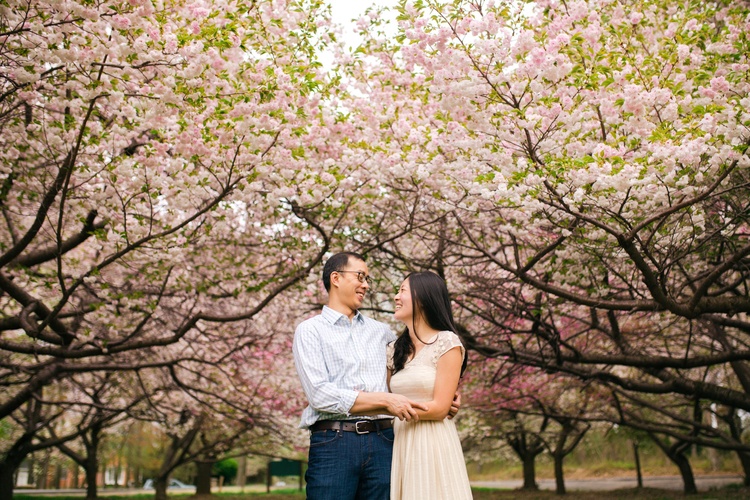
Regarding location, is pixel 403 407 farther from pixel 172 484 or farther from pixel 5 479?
pixel 172 484

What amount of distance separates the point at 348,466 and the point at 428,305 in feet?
2.67

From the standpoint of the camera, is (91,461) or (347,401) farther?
(91,461)

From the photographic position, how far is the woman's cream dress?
2846 mm

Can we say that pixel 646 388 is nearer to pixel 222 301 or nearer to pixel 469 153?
pixel 469 153

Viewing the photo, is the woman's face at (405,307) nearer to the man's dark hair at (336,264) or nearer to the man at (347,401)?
the man at (347,401)

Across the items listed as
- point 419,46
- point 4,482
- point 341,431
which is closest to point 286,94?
point 419,46

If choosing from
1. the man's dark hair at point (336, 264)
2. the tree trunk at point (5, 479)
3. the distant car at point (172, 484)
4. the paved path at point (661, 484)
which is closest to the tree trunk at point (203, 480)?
the tree trunk at point (5, 479)

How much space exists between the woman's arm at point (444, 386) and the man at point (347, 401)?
7 centimetres

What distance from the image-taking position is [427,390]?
2967 mm

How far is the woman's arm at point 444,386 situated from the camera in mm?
2855

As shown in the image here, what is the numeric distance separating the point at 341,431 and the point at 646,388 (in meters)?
6.09

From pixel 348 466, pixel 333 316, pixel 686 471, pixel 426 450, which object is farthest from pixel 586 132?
pixel 686 471

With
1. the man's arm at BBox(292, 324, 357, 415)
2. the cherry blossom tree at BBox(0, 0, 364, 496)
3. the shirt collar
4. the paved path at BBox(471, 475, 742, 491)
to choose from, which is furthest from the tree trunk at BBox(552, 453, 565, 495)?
the man's arm at BBox(292, 324, 357, 415)

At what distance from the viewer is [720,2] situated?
22.0 feet
